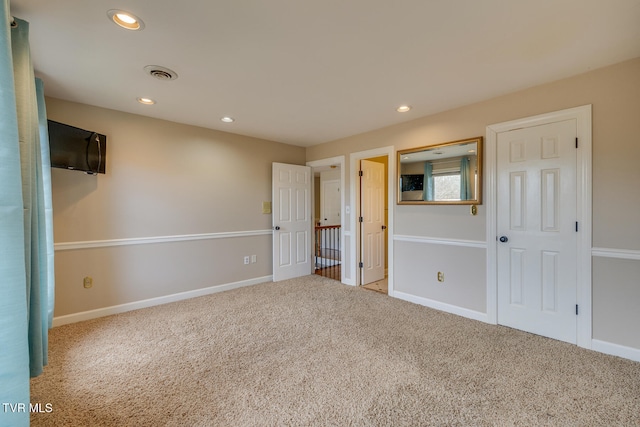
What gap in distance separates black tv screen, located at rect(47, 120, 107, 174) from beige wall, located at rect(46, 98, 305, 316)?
0.23 metres

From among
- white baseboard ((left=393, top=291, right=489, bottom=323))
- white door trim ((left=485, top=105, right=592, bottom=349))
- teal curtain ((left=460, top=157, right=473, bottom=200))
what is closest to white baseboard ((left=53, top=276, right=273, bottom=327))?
white baseboard ((left=393, top=291, right=489, bottom=323))

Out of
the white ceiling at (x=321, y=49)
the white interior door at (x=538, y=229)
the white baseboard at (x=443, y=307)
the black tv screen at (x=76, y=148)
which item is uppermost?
the white ceiling at (x=321, y=49)

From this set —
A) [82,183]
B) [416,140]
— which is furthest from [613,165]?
[82,183]

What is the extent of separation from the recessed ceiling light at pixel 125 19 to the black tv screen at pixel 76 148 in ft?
5.01

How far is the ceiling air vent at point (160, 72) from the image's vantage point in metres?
2.25

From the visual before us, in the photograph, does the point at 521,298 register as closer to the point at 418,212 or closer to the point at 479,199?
the point at 479,199

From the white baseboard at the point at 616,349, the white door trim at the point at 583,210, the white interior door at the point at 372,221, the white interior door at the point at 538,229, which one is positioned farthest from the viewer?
the white interior door at the point at 372,221

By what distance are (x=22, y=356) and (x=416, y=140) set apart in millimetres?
3730

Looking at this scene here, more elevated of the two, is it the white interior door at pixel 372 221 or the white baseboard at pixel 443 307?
the white interior door at pixel 372 221

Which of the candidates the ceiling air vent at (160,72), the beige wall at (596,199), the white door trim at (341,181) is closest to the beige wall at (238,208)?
the beige wall at (596,199)

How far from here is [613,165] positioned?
2242mm

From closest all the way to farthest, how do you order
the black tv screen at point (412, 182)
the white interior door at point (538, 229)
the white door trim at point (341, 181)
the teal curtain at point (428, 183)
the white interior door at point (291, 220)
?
1. the white interior door at point (538, 229)
2. the teal curtain at point (428, 183)
3. the black tv screen at point (412, 182)
4. the white door trim at point (341, 181)
5. the white interior door at point (291, 220)

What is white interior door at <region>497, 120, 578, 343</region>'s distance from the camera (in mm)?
2459

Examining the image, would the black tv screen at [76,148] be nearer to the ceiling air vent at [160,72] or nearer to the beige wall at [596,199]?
the ceiling air vent at [160,72]
